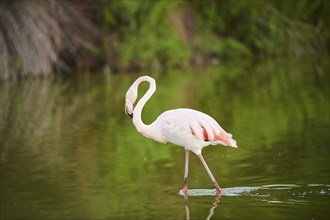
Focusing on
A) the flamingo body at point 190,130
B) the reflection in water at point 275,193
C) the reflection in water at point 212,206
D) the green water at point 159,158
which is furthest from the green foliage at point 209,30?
the reflection in water at point 212,206

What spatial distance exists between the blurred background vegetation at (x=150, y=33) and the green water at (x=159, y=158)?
3.24 meters

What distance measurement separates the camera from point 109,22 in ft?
80.9

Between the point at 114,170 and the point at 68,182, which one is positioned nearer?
the point at 68,182

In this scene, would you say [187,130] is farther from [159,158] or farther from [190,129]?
[159,158]

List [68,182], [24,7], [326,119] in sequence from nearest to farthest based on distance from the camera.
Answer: [68,182] < [326,119] < [24,7]

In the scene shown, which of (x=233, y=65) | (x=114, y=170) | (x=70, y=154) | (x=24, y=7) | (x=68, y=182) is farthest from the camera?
(x=233, y=65)

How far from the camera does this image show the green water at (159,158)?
7.53 meters

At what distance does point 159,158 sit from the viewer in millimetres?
10320

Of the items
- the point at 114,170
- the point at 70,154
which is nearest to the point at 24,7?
the point at 70,154

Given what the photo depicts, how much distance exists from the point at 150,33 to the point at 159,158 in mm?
15274

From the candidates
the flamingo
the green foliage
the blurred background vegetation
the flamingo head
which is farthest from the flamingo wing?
the green foliage

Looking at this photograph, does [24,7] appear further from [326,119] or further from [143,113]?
[326,119]

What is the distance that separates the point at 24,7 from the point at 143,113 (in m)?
8.71

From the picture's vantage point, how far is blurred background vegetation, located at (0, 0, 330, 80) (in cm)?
2209
